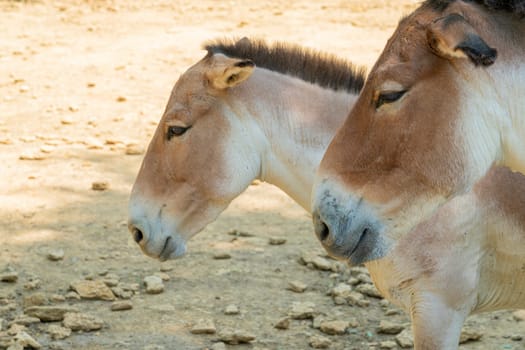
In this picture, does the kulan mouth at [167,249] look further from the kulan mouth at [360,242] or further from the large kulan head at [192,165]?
the kulan mouth at [360,242]

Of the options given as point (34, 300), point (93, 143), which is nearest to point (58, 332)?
point (34, 300)

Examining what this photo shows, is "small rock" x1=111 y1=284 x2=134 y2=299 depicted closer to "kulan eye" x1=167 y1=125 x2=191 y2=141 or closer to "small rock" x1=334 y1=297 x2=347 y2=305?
"small rock" x1=334 y1=297 x2=347 y2=305

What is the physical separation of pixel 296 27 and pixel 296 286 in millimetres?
6712

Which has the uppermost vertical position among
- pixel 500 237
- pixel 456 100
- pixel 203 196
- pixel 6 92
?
pixel 456 100

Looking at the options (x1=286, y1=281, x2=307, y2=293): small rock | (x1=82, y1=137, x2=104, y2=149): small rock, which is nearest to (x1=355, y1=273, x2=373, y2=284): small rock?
(x1=286, y1=281, x2=307, y2=293): small rock

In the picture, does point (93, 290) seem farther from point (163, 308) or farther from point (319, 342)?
point (319, 342)

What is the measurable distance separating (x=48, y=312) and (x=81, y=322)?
0.22 metres

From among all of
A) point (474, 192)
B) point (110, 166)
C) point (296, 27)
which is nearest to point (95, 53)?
point (296, 27)

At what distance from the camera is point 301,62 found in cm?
473

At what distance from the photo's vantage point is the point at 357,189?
10.2 feet

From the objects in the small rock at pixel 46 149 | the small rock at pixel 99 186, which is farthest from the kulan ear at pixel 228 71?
the small rock at pixel 46 149

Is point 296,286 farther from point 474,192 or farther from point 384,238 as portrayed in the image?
point 384,238

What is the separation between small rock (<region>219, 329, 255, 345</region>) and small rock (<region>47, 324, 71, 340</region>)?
2.72 feet

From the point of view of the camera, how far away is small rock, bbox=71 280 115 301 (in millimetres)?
5648
